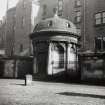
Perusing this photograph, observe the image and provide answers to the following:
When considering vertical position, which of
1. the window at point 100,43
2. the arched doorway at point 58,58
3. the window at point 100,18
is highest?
the window at point 100,18

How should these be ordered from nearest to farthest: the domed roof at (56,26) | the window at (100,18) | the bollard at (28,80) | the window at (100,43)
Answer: the bollard at (28,80)
the domed roof at (56,26)
the window at (100,43)
the window at (100,18)

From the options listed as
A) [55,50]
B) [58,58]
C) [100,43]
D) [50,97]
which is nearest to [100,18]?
[100,43]

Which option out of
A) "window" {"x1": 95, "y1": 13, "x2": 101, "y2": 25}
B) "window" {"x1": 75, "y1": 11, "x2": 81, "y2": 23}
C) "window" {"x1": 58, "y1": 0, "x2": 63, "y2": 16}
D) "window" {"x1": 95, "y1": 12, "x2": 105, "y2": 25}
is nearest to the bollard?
"window" {"x1": 95, "y1": 12, "x2": 105, "y2": 25}

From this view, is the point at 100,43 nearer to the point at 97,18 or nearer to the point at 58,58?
the point at 97,18

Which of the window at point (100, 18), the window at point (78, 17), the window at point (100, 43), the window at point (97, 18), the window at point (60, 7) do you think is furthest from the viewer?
the window at point (60, 7)

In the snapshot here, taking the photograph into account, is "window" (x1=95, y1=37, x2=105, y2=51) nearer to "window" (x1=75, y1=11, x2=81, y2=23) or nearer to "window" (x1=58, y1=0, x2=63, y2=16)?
"window" (x1=75, y1=11, x2=81, y2=23)

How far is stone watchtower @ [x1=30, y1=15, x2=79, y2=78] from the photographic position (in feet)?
102

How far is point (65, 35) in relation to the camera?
32.0 metres

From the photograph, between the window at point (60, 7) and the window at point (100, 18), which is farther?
the window at point (60, 7)

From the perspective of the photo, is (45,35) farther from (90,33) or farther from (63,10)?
(63,10)

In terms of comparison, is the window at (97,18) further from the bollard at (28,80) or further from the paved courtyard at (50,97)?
the paved courtyard at (50,97)

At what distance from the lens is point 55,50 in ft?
103

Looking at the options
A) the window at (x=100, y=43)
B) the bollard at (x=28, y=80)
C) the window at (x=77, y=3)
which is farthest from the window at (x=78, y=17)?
the bollard at (x=28, y=80)

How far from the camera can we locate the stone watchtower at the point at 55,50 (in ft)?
102
